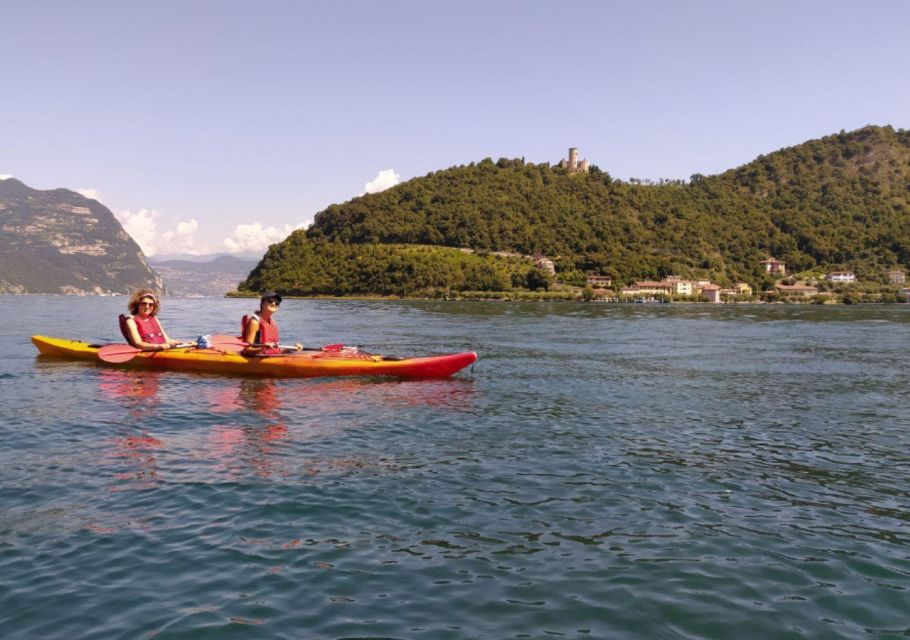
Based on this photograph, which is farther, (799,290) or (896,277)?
(896,277)

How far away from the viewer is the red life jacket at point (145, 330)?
20.8 metres

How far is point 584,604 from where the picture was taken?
19.9 feet

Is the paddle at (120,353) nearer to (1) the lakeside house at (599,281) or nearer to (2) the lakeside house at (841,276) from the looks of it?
(1) the lakeside house at (599,281)

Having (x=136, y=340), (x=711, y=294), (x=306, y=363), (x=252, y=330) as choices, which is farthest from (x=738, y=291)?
(x=136, y=340)

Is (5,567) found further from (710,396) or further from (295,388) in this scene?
(710,396)

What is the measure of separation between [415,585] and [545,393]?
13.2 metres

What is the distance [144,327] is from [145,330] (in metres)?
0.11

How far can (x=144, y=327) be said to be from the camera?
2112cm

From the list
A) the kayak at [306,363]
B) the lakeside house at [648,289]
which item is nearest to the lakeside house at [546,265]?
the lakeside house at [648,289]

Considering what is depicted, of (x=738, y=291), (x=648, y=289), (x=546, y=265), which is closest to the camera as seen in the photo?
(x=648, y=289)

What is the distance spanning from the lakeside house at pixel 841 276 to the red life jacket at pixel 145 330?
205 meters

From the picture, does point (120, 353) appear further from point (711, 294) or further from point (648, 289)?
point (711, 294)

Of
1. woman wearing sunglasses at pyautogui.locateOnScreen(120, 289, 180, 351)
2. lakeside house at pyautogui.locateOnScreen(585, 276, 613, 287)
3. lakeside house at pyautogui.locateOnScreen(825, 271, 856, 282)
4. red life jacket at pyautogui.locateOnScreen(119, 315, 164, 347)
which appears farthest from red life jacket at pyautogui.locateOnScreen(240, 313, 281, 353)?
lakeside house at pyautogui.locateOnScreen(825, 271, 856, 282)

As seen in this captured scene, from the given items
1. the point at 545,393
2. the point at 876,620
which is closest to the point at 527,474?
the point at 876,620
